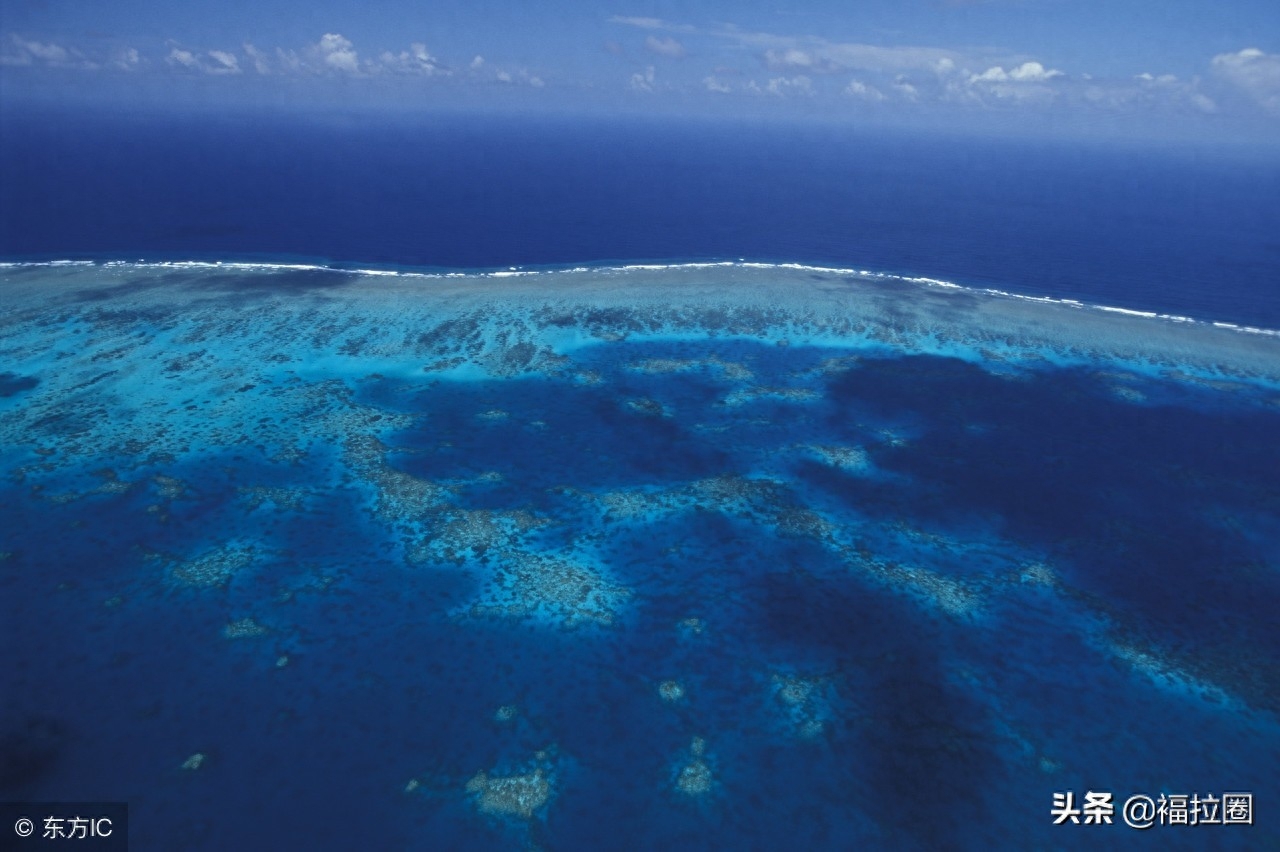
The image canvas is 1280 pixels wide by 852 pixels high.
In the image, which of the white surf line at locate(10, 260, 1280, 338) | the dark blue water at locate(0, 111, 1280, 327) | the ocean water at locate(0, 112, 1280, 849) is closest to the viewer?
the ocean water at locate(0, 112, 1280, 849)

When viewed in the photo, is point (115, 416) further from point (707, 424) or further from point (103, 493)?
point (707, 424)

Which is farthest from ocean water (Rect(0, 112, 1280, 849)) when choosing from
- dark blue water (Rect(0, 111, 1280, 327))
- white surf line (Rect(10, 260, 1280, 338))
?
dark blue water (Rect(0, 111, 1280, 327))

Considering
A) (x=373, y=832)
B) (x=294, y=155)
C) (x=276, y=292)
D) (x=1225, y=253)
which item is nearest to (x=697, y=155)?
(x=294, y=155)

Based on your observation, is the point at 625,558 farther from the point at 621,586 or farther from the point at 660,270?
the point at 660,270

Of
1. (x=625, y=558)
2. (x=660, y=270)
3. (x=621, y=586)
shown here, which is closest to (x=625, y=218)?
(x=660, y=270)

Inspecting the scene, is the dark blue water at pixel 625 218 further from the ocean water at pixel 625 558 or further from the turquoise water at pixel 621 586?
the turquoise water at pixel 621 586

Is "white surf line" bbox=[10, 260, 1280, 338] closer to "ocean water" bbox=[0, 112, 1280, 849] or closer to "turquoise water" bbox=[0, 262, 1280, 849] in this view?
"ocean water" bbox=[0, 112, 1280, 849]

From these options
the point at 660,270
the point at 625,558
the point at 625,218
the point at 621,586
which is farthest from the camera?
the point at 625,218
